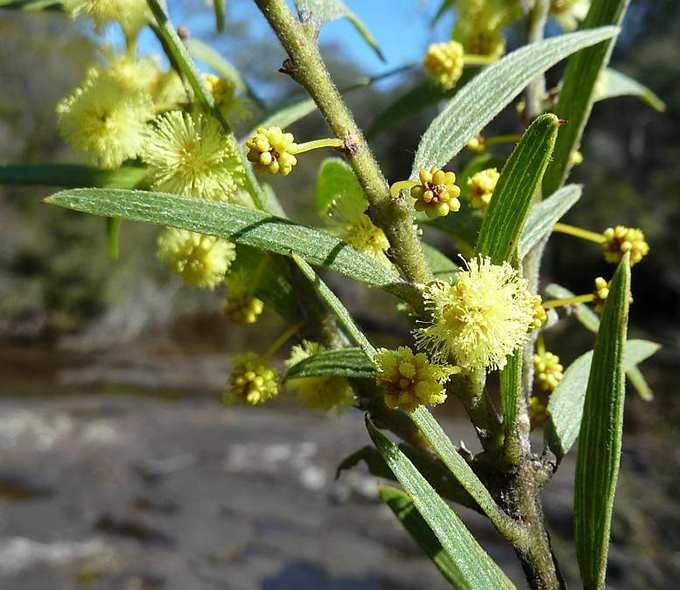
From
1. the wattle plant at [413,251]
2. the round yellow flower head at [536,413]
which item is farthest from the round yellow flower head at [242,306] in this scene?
the round yellow flower head at [536,413]

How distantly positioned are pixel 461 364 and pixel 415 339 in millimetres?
28

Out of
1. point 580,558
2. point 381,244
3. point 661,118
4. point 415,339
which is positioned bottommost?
point 580,558

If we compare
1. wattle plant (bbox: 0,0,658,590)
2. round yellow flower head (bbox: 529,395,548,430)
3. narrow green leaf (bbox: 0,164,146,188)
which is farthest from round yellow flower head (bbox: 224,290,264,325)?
round yellow flower head (bbox: 529,395,548,430)

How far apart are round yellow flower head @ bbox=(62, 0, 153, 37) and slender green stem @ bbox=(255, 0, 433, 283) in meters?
0.18

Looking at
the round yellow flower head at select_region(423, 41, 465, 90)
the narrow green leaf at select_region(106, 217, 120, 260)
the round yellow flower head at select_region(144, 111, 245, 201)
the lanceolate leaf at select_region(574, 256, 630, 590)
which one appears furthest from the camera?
the round yellow flower head at select_region(423, 41, 465, 90)

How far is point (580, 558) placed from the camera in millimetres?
346

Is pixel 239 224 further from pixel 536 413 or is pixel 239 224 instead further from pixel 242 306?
pixel 536 413

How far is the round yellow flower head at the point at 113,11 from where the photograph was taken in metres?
0.46

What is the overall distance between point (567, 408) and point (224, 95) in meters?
0.34

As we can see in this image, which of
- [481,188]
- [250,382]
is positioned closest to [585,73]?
[481,188]

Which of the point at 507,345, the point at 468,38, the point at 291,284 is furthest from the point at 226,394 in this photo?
the point at 468,38

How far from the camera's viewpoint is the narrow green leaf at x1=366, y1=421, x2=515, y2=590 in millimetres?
308

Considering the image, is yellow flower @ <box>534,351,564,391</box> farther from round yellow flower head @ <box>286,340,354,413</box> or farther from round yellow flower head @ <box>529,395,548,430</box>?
round yellow flower head @ <box>286,340,354,413</box>

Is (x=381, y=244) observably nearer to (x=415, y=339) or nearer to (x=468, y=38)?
(x=415, y=339)
